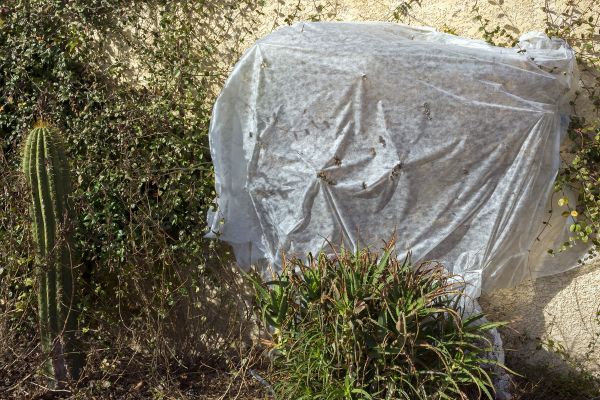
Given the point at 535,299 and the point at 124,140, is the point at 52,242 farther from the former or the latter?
the point at 535,299

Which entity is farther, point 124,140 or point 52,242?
point 124,140

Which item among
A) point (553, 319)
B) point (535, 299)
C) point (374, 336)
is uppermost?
point (374, 336)

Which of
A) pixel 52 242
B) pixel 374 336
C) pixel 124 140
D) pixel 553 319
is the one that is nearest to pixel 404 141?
pixel 374 336

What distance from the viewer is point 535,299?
5.10 m

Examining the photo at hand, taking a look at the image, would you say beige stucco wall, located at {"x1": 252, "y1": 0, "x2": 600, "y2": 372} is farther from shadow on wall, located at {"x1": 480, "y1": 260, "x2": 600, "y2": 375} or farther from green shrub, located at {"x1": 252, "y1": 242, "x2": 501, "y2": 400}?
green shrub, located at {"x1": 252, "y1": 242, "x2": 501, "y2": 400}

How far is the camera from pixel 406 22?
17.2 ft

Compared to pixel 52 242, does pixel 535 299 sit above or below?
below

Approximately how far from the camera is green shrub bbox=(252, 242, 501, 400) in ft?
13.5

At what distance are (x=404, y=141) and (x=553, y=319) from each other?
1.55 m

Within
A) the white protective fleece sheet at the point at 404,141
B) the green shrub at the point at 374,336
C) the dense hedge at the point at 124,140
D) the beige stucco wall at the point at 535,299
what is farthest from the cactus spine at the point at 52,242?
the beige stucco wall at the point at 535,299

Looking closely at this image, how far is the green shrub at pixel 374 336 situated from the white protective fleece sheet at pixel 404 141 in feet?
1.76

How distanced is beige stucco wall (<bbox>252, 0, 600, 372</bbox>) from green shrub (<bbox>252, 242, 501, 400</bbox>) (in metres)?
0.78

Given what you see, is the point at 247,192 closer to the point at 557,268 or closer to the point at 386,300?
the point at 386,300

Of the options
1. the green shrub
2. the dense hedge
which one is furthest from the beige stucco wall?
the dense hedge
